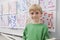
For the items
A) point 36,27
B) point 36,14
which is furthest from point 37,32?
point 36,14

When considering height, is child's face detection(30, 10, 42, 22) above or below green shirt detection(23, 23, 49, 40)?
above

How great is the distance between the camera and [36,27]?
49.0 inches

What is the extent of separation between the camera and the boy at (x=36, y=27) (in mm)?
1206

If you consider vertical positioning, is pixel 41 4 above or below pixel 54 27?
above

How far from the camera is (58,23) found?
1227 mm

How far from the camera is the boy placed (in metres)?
1.21

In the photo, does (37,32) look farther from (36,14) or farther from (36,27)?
(36,14)

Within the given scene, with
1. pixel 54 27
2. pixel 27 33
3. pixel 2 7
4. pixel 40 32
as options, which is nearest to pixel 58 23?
pixel 54 27

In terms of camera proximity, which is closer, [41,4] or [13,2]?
[41,4]

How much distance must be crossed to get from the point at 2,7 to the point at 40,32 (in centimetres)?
67

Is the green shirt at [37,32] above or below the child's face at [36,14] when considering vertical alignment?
below

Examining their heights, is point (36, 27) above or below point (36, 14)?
below

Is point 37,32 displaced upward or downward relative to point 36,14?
downward

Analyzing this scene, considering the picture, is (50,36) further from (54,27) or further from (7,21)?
(7,21)
